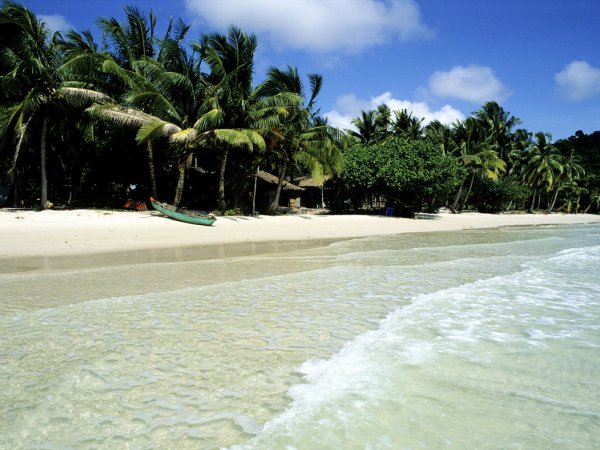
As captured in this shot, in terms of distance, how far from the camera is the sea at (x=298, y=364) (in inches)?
96.3

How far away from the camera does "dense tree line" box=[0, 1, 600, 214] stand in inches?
639

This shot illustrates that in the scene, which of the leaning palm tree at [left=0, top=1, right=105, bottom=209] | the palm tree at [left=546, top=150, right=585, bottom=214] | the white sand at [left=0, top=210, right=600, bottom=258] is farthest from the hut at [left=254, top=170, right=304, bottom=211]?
the palm tree at [left=546, top=150, right=585, bottom=214]

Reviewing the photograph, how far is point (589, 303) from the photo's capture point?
18.6 ft

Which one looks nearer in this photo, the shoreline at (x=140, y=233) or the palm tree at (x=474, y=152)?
the shoreline at (x=140, y=233)

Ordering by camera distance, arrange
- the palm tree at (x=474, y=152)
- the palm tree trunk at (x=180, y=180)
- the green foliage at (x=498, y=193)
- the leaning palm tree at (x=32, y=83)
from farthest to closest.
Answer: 1. the green foliage at (x=498, y=193)
2. the palm tree at (x=474, y=152)
3. the palm tree trunk at (x=180, y=180)
4. the leaning palm tree at (x=32, y=83)

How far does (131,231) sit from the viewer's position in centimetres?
1385

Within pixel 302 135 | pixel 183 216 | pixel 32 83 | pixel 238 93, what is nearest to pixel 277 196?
pixel 302 135

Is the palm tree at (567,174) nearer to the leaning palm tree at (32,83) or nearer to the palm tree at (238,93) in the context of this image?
the palm tree at (238,93)

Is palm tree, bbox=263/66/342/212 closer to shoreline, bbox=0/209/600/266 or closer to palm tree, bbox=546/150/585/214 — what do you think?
shoreline, bbox=0/209/600/266

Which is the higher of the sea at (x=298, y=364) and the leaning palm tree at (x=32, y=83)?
the leaning palm tree at (x=32, y=83)

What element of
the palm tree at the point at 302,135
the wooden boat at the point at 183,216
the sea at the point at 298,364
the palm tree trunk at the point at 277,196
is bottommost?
the sea at the point at 298,364

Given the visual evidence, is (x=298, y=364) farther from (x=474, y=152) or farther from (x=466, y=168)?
(x=474, y=152)

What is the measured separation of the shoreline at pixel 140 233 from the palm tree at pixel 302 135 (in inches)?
134

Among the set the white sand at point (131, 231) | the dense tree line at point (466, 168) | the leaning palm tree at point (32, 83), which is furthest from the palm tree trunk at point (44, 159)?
the dense tree line at point (466, 168)
